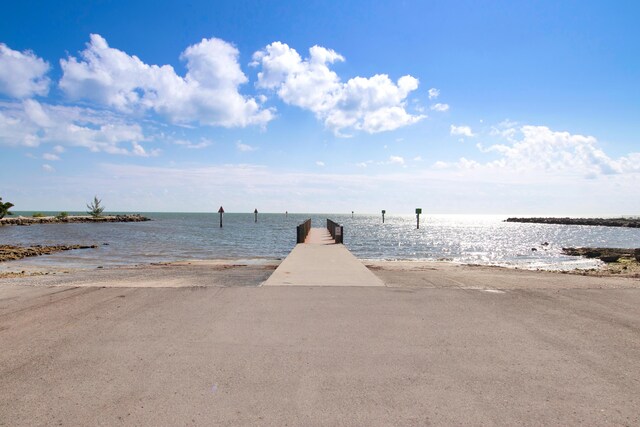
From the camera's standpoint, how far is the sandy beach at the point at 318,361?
340cm

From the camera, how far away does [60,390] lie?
3.77 metres

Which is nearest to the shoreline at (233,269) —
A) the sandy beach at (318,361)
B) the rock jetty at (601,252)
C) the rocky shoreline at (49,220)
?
the sandy beach at (318,361)

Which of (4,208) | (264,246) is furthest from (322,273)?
(4,208)

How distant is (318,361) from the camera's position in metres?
4.50

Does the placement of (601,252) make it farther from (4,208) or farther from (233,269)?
(4,208)

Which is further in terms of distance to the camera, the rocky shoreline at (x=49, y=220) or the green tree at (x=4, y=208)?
the green tree at (x=4, y=208)

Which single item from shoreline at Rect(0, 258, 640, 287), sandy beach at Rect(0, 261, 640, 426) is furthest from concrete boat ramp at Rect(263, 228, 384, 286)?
sandy beach at Rect(0, 261, 640, 426)

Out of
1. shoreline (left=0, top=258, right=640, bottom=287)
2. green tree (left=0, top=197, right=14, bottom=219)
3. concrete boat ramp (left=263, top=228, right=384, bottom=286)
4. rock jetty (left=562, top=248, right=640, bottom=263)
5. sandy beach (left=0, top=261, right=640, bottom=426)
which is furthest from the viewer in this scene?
green tree (left=0, top=197, right=14, bottom=219)

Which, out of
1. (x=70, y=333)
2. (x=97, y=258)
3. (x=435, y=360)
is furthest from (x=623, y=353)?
(x=97, y=258)

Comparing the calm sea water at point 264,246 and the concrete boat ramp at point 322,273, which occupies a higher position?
the concrete boat ramp at point 322,273

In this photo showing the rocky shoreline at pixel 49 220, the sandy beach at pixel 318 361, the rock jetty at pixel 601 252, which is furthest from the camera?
the rocky shoreline at pixel 49 220

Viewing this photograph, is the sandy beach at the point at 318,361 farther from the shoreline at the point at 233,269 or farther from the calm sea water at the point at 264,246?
the calm sea water at the point at 264,246

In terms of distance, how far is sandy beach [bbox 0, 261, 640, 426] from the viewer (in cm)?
340

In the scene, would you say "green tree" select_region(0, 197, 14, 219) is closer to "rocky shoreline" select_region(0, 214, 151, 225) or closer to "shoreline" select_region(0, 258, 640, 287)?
"rocky shoreline" select_region(0, 214, 151, 225)
